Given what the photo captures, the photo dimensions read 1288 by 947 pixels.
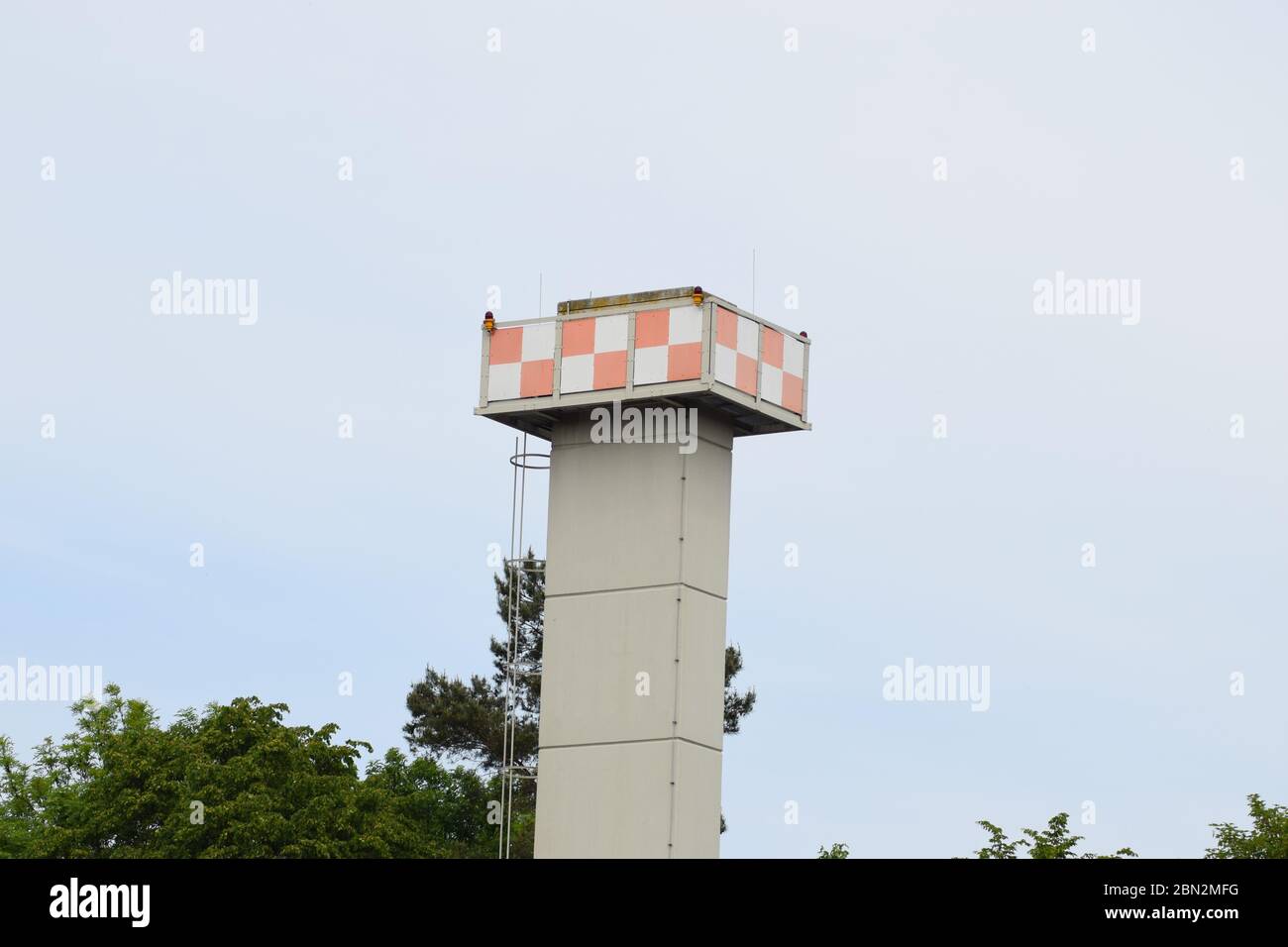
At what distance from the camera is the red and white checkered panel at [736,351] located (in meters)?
33.7


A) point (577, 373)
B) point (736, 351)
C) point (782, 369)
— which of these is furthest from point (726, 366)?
point (577, 373)

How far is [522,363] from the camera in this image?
3512 centimetres

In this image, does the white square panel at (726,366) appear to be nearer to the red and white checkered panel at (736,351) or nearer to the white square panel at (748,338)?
the red and white checkered panel at (736,351)

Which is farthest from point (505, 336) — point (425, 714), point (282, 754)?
point (425, 714)

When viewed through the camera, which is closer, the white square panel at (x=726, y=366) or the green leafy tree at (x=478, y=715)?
the white square panel at (x=726, y=366)

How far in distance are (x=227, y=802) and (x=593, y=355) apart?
26059 mm

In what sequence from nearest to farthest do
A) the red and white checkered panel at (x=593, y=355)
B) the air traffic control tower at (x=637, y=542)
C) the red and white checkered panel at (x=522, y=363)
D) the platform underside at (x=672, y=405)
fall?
the air traffic control tower at (x=637, y=542) → the platform underside at (x=672, y=405) → the red and white checkered panel at (x=593, y=355) → the red and white checkered panel at (x=522, y=363)

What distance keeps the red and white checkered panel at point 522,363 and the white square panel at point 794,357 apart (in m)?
3.81

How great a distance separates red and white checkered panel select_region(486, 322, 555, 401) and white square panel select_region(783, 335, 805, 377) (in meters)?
3.81

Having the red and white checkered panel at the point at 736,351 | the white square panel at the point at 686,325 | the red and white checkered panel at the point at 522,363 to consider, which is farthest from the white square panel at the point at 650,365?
the red and white checkered panel at the point at 522,363
